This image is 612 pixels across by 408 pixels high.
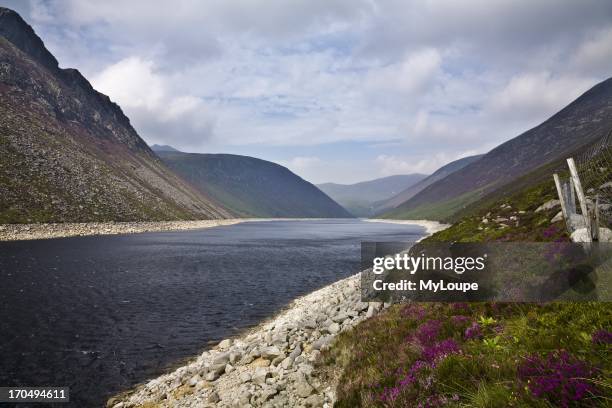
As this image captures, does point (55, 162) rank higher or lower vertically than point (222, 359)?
higher

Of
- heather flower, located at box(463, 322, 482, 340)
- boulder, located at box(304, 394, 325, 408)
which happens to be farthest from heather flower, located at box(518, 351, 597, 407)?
boulder, located at box(304, 394, 325, 408)

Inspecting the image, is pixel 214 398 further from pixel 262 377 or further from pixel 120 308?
pixel 120 308

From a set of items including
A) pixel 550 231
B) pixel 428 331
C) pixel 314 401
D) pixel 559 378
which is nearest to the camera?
pixel 559 378

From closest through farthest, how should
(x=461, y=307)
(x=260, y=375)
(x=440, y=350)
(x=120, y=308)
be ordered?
(x=440, y=350) < (x=461, y=307) < (x=260, y=375) < (x=120, y=308)

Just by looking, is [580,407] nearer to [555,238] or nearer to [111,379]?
[555,238]

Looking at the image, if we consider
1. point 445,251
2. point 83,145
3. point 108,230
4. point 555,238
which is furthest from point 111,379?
point 83,145

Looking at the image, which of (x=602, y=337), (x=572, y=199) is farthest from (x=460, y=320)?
(x=572, y=199)

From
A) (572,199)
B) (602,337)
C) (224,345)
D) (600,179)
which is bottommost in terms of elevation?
(224,345)

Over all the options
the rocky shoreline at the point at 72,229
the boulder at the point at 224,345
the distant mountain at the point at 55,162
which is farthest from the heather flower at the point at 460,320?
the distant mountain at the point at 55,162

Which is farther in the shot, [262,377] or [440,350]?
[262,377]
